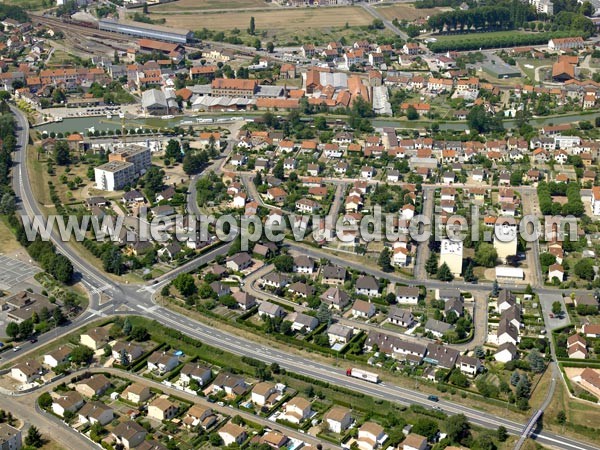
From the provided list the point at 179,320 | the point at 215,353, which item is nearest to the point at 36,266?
the point at 179,320

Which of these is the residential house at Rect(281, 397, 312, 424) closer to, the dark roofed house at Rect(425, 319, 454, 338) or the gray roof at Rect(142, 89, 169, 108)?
the dark roofed house at Rect(425, 319, 454, 338)

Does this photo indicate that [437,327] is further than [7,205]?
No

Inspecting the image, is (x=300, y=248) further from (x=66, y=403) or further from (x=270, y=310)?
(x=66, y=403)

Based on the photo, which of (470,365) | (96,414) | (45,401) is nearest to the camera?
(96,414)

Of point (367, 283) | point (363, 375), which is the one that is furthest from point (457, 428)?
→ point (367, 283)

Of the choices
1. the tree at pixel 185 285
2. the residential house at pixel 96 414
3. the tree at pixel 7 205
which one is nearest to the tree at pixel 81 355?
the residential house at pixel 96 414

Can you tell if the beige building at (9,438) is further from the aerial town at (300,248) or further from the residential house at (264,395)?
the residential house at (264,395)

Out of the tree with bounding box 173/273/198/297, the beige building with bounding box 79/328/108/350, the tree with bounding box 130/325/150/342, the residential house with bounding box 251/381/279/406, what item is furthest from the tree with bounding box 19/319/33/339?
the residential house with bounding box 251/381/279/406
